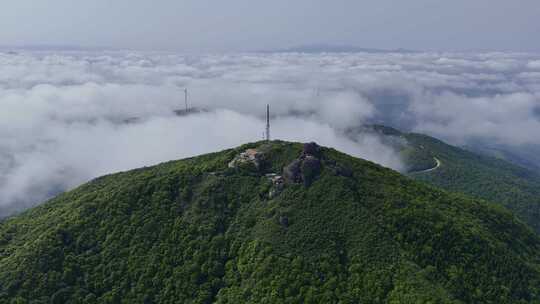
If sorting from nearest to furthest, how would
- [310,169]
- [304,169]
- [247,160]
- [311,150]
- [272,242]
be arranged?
[272,242], [304,169], [310,169], [311,150], [247,160]

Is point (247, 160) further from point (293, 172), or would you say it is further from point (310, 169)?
point (310, 169)

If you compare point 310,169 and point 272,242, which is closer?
point 272,242

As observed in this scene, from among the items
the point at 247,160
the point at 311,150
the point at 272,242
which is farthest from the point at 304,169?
the point at 272,242

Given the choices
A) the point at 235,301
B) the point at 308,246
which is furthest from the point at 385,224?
the point at 235,301

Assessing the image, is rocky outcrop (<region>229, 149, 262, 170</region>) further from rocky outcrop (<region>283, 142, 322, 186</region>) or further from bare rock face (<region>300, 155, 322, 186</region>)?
bare rock face (<region>300, 155, 322, 186</region>)

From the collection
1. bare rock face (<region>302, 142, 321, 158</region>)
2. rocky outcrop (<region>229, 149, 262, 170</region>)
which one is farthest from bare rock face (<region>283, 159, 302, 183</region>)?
rocky outcrop (<region>229, 149, 262, 170</region>)

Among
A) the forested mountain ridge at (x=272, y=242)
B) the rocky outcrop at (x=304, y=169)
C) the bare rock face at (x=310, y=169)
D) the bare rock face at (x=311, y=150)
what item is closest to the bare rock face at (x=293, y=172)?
the rocky outcrop at (x=304, y=169)

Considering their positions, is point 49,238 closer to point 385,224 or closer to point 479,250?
point 385,224

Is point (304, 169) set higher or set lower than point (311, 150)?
lower

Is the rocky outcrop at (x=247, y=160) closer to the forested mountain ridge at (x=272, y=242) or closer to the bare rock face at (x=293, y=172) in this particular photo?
the forested mountain ridge at (x=272, y=242)
